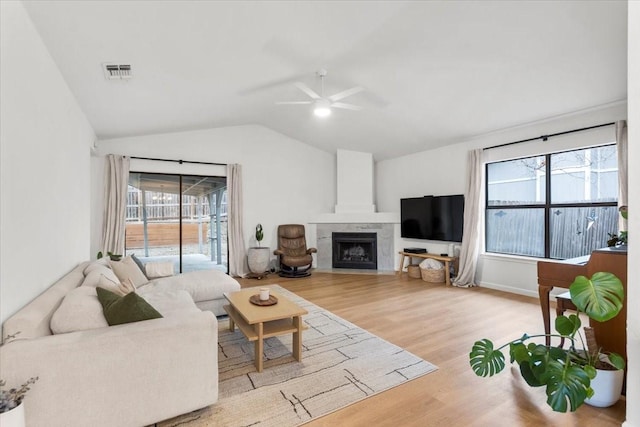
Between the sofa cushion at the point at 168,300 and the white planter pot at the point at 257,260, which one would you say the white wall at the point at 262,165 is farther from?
the sofa cushion at the point at 168,300

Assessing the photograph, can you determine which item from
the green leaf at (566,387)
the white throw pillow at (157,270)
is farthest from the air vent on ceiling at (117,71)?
the green leaf at (566,387)

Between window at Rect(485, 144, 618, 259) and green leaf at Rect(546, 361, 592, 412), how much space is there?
3.13 metres

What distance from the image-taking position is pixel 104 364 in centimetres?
163

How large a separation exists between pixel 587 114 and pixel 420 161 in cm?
265

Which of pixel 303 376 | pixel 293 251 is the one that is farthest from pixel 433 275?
pixel 303 376

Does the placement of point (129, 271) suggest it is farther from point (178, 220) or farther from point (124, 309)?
point (178, 220)

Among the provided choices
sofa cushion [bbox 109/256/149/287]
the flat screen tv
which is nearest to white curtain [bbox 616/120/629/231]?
the flat screen tv

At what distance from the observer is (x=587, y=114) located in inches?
154

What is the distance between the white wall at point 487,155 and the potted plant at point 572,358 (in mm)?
2889

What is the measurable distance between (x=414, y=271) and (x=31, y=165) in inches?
218

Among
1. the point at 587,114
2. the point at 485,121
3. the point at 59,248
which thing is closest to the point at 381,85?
the point at 485,121

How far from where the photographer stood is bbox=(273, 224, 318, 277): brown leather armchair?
19.7 feet

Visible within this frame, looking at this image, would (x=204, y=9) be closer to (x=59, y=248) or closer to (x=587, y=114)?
(x=59, y=248)

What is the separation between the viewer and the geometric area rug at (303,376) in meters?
1.89
